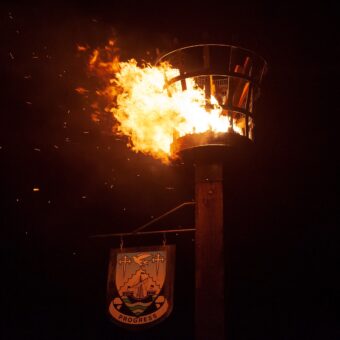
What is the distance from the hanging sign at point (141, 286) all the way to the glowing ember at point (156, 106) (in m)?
1.37

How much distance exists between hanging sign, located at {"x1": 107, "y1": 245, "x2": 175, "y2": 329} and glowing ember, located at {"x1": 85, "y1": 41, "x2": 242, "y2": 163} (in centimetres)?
137

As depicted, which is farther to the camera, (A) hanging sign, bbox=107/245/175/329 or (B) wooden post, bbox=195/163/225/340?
(A) hanging sign, bbox=107/245/175/329

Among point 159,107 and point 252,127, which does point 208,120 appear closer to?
point 252,127

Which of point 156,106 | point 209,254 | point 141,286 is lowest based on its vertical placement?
point 141,286

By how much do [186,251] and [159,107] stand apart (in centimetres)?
340

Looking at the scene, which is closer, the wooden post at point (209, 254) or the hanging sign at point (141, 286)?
the wooden post at point (209, 254)

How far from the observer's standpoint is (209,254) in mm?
3895

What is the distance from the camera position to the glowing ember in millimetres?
4066

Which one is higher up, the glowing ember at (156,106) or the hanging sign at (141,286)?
the glowing ember at (156,106)

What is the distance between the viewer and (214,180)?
163 inches

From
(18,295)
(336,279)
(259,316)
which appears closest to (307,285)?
(336,279)

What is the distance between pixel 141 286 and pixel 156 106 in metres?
2.16

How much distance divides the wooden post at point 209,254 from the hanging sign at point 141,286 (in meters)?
1.13

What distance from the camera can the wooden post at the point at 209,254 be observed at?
3.75 meters
